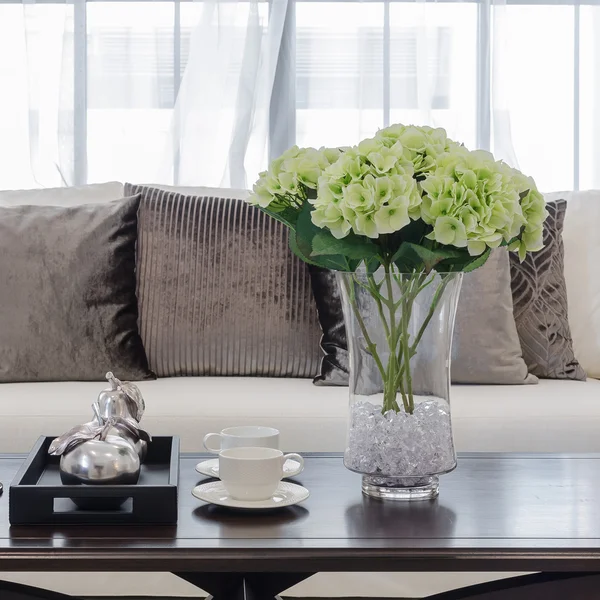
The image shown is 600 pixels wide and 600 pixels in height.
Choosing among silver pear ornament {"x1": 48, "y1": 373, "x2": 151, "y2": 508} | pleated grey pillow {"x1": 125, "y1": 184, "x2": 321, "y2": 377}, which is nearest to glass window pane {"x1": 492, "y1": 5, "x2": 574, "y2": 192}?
pleated grey pillow {"x1": 125, "y1": 184, "x2": 321, "y2": 377}

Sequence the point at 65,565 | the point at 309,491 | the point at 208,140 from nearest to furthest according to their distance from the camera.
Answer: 1. the point at 65,565
2. the point at 309,491
3. the point at 208,140

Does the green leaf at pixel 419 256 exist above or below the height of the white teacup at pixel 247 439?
above

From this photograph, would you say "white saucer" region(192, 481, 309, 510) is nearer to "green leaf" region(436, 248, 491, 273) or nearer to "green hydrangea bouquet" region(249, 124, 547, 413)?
"green hydrangea bouquet" region(249, 124, 547, 413)

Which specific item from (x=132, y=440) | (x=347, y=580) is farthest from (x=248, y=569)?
(x=347, y=580)

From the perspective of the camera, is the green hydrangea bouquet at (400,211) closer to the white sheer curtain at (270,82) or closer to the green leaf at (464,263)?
the green leaf at (464,263)

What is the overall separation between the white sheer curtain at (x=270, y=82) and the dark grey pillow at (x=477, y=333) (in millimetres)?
1084

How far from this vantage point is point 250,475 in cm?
115

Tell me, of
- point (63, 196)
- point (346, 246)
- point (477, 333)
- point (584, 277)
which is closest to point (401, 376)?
point (346, 246)

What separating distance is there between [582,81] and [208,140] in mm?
1423

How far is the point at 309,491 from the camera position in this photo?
4.16 feet

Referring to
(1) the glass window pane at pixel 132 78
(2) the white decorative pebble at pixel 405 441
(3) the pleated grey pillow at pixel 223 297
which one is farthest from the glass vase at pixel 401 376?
(1) the glass window pane at pixel 132 78

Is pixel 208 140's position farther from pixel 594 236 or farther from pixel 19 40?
pixel 594 236

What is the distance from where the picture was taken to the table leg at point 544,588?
1.11 meters

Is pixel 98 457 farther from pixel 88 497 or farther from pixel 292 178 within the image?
pixel 292 178
